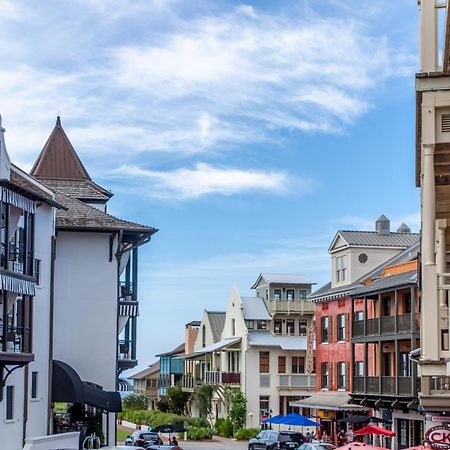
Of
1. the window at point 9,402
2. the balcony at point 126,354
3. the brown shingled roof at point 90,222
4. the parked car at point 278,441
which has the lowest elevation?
the parked car at point 278,441

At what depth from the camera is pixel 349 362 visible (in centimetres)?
6075

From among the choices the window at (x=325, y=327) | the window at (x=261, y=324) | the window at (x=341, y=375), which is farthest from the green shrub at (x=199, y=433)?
the window at (x=341, y=375)

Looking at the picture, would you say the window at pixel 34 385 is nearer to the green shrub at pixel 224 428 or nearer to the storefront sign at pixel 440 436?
the storefront sign at pixel 440 436

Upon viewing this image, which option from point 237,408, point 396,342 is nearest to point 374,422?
point 396,342

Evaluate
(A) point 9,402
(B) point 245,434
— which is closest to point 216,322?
(B) point 245,434

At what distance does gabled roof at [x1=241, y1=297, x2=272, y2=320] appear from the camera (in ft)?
268

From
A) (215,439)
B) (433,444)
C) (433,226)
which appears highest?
(433,226)

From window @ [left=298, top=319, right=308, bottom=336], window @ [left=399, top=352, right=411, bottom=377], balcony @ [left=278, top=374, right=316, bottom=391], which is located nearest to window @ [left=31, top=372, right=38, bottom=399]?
window @ [left=399, top=352, right=411, bottom=377]

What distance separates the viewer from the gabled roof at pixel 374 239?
2419 inches

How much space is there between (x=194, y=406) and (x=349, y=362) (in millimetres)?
33102

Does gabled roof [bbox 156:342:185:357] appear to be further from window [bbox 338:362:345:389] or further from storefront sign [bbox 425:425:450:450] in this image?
storefront sign [bbox 425:425:450:450]

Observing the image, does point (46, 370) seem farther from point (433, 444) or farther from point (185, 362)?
point (185, 362)

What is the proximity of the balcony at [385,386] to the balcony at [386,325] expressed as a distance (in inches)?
87.9

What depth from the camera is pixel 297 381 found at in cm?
7931
